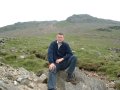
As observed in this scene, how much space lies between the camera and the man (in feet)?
69.0

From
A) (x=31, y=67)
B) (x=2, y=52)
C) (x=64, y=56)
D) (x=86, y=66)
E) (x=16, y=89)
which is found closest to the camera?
(x=16, y=89)

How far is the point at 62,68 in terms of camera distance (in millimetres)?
22141

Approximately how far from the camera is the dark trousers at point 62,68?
824 inches

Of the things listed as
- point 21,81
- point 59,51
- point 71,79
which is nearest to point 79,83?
point 71,79

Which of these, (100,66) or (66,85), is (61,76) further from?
(100,66)

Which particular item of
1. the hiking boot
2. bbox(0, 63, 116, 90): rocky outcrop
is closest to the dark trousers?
the hiking boot

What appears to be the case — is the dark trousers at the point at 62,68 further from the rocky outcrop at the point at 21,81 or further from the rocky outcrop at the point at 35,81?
the rocky outcrop at the point at 21,81

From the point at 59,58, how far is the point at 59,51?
0.44 metres

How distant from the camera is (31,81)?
72.3 feet

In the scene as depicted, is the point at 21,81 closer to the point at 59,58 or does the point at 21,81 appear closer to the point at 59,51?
the point at 59,58

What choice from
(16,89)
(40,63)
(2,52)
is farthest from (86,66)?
(16,89)

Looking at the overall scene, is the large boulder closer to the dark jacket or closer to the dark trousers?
the dark trousers

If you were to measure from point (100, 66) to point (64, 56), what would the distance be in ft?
57.5

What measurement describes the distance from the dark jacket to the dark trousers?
33 cm
